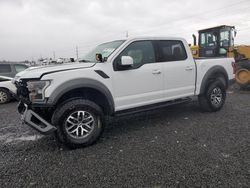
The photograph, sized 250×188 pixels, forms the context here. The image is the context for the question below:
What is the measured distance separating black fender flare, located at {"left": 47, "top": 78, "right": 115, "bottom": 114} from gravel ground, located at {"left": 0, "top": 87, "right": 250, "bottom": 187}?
869mm

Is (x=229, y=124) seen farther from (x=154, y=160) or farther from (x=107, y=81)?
(x=107, y=81)

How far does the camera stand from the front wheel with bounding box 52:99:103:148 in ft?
11.7

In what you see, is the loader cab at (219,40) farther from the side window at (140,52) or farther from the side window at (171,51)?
the side window at (140,52)

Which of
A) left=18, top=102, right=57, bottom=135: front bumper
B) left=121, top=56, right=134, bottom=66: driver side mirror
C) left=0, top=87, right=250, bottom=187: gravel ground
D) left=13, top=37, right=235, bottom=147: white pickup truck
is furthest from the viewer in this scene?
left=121, top=56, right=134, bottom=66: driver side mirror

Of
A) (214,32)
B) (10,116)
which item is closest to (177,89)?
(10,116)

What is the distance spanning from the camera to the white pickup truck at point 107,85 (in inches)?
138

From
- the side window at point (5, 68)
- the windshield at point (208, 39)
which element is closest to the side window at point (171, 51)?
the windshield at point (208, 39)

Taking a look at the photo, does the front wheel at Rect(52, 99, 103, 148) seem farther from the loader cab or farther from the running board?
the loader cab

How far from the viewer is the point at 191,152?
11.2 ft

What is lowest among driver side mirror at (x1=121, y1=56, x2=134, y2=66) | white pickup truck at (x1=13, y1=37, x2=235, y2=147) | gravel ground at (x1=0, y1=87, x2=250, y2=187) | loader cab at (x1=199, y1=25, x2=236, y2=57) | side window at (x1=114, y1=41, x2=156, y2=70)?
gravel ground at (x1=0, y1=87, x2=250, y2=187)

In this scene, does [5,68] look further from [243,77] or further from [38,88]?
[243,77]

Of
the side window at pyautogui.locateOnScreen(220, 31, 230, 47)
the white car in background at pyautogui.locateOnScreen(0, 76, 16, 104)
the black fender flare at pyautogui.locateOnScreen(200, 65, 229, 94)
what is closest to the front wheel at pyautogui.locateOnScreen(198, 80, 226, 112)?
the black fender flare at pyautogui.locateOnScreen(200, 65, 229, 94)

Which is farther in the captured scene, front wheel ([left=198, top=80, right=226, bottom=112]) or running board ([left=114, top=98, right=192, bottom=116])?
front wheel ([left=198, top=80, right=226, bottom=112])

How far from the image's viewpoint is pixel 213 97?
568 centimetres
